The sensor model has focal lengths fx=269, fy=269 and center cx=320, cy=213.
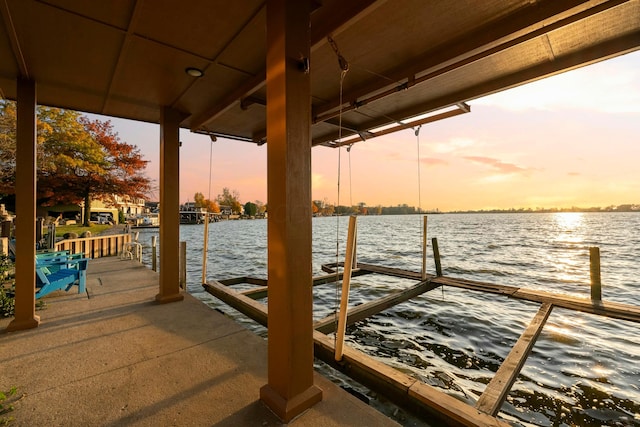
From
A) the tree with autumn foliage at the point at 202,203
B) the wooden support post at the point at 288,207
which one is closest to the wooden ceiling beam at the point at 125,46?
the wooden support post at the point at 288,207

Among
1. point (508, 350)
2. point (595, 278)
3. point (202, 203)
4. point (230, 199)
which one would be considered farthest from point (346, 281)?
point (230, 199)

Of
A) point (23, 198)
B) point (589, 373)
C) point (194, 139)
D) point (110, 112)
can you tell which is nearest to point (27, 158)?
point (23, 198)

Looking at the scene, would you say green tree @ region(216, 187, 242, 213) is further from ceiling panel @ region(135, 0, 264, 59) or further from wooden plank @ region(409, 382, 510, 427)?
wooden plank @ region(409, 382, 510, 427)

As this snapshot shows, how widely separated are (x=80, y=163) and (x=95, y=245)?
26.4 feet

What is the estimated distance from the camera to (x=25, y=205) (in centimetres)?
344

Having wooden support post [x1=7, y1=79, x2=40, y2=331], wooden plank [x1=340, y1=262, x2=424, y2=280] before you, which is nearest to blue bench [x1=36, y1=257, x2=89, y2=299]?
wooden support post [x1=7, y1=79, x2=40, y2=331]

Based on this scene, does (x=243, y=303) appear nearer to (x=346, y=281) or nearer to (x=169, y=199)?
(x=169, y=199)

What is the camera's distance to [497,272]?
42.5ft

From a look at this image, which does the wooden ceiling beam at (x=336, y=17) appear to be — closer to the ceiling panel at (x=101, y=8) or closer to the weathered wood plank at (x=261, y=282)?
the ceiling panel at (x=101, y=8)

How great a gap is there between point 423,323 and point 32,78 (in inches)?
287

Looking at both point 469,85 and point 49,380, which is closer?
point 49,380

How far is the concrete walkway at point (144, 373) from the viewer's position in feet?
6.55

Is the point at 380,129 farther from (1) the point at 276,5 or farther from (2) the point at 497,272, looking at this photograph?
(2) the point at 497,272

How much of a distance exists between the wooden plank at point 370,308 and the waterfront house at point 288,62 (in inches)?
74.3
